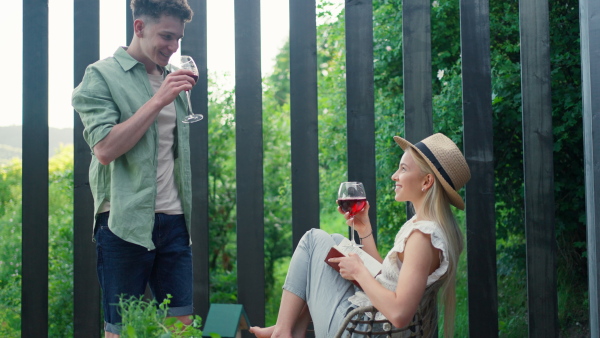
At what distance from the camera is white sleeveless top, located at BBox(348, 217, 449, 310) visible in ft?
6.40

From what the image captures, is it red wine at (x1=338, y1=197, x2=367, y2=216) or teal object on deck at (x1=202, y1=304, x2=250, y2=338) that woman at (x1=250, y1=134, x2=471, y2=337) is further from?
teal object on deck at (x1=202, y1=304, x2=250, y2=338)

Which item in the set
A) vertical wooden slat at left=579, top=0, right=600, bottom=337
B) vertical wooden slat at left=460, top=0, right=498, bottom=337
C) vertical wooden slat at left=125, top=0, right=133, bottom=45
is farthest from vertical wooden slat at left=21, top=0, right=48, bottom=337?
vertical wooden slat at left=579, top=0, right=600, bottom=337

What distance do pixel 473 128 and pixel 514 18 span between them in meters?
1.16

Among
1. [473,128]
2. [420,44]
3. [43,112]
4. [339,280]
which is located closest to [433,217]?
[339,280]

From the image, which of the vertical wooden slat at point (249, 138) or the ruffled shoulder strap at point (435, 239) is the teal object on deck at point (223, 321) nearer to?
the ruffled shoulder strap at point (435, 239)

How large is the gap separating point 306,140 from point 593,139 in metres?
1.14

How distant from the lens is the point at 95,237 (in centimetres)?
221

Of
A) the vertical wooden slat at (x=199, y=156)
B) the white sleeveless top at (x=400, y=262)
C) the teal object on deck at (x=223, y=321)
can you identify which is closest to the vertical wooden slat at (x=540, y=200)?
the white sleeveless top at (x=400, y=262)

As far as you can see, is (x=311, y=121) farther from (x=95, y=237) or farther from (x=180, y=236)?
(x=95, y=237)

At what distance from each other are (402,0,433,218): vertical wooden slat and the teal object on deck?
125 cm

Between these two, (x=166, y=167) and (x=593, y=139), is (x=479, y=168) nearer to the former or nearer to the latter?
(x=593, y=139)

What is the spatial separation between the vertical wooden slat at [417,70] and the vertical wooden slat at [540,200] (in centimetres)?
41

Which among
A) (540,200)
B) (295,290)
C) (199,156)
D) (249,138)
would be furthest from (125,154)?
(540,200)

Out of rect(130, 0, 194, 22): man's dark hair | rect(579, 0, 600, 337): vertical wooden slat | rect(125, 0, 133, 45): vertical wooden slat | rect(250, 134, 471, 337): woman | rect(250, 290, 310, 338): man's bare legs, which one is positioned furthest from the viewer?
rect(125, 0, 133, 45): vertical wooden slat
